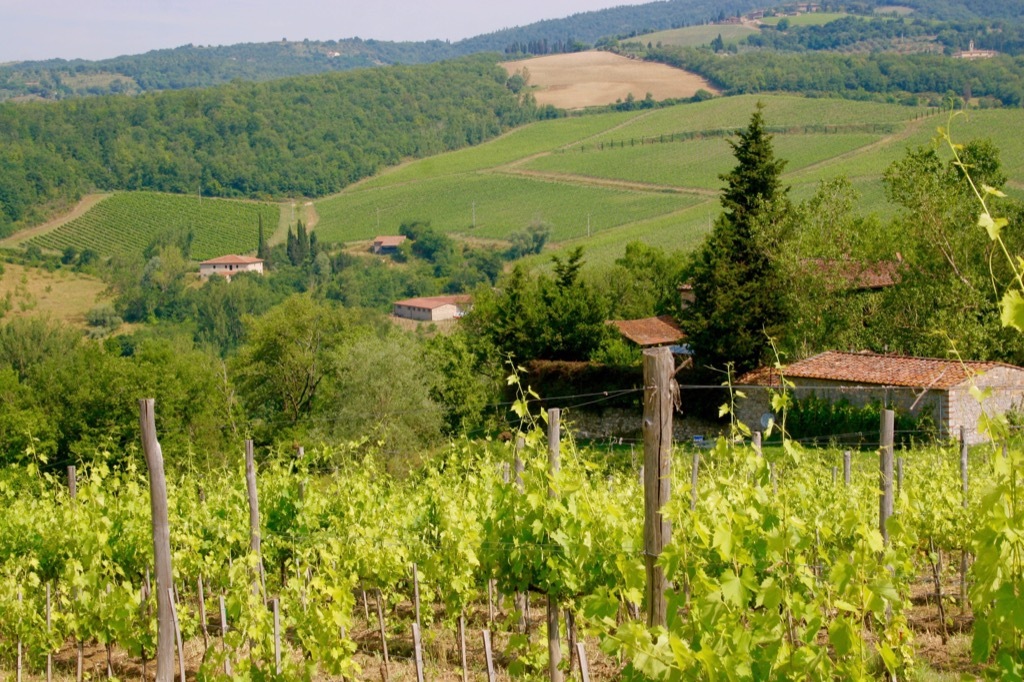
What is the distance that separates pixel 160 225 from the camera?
107250 millimetres

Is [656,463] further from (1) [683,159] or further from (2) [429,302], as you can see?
(1) [683,159]

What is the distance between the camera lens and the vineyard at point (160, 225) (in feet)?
335

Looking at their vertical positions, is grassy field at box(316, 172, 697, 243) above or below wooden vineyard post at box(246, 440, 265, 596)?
below

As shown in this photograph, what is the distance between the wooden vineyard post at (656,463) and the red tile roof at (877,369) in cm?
1728

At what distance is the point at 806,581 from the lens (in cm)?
506

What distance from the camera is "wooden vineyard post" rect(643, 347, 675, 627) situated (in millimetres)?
5113

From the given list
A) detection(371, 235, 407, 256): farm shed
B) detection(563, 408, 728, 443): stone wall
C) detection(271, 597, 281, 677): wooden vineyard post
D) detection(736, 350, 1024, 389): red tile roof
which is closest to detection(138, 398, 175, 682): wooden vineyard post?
detection(271, 597, 281, 677): wooden vineyard post

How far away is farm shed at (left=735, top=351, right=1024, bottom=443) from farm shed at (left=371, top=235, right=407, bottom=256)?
70733 millimetres

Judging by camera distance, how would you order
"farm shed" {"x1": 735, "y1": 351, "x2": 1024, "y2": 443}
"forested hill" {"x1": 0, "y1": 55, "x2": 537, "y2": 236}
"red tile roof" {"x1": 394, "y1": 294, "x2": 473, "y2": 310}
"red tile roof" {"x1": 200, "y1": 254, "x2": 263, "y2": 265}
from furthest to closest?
"forested hill" {"x1": 0, "y1": 55, "x2": 537, "y2": 236}, "red tile roof" {"x1": 200, "y1": 254, "x2": 263, "y2": 265}, "red tile roof" {"x1": 394, "y1": 294, "x2": 473, "y2": 310}, "farm shed" {"x1": 735, "y1": 351, "x2": 1024, "y2": 443}

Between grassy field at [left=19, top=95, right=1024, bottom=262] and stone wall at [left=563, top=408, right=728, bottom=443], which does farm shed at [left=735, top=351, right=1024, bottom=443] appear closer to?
stone wall at [left=563, top=408, right=728, bottom=443]

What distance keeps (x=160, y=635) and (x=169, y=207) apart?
112 metres

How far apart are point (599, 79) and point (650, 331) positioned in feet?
365

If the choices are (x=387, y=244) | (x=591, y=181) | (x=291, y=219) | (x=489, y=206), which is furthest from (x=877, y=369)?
(x=291, y=219)

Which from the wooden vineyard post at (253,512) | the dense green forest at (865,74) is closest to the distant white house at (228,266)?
the dense green forest at (865,74)
